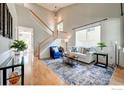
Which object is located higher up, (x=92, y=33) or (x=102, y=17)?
(x=102, y=17)

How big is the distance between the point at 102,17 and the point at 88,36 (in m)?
0.32

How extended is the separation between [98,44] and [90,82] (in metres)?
0.51

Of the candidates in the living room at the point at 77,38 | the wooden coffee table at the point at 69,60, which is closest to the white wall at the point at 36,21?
the living room at the point at 77,38

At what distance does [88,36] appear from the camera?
1587 millimetres

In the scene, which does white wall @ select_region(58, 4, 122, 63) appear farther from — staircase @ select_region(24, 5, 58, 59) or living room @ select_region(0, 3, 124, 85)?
staircase @ select_region(24, 5, 58, 59)

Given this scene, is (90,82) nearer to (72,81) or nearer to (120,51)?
(72,81)

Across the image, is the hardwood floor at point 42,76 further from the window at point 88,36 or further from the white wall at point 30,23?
the window at point 88,36

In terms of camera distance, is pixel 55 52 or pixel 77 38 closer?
pixel 55 52

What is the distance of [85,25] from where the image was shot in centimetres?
160

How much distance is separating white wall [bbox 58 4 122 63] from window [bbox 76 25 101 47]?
0.07 metres

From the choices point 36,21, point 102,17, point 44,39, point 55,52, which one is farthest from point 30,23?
point 102,17

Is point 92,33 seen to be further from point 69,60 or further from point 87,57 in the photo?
point 69,60

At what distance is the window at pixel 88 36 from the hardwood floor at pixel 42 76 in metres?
0.50
